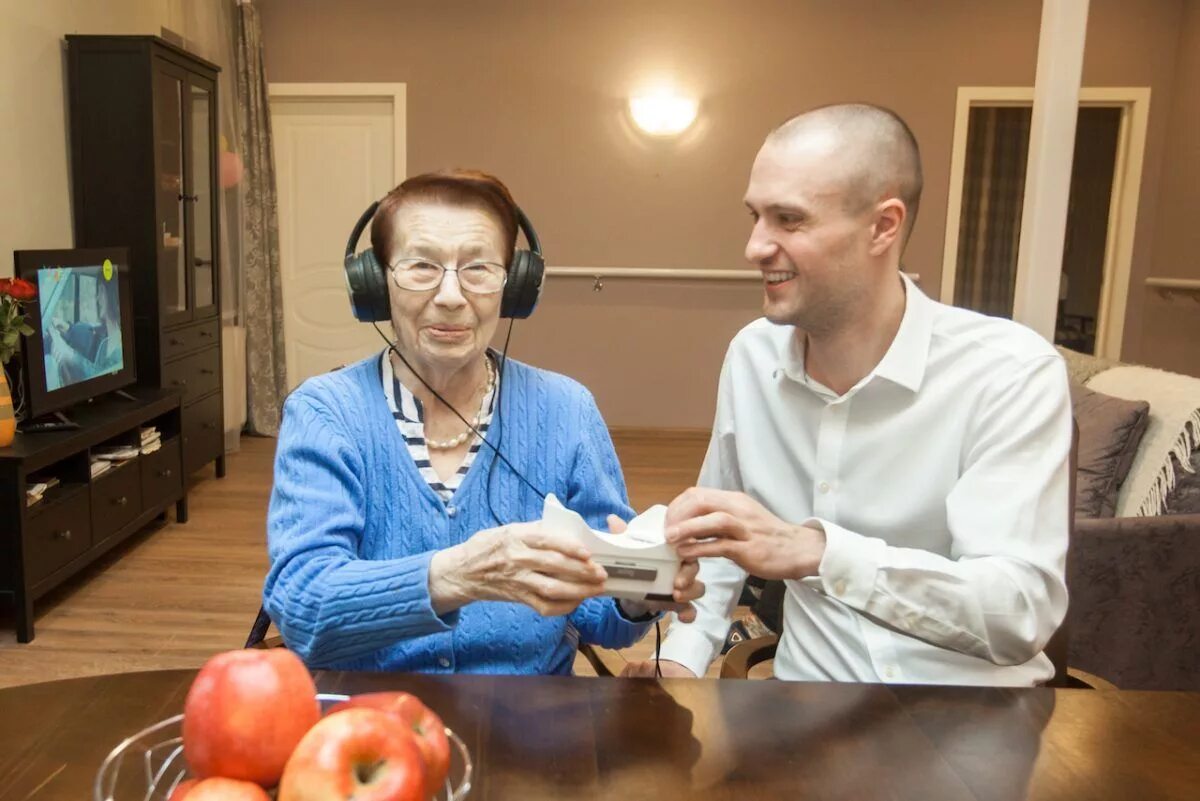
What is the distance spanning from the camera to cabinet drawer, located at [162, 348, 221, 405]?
13.7 feet

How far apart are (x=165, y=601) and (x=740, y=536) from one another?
264 cm

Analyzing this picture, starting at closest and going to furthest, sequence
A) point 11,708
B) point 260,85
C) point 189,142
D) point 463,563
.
Answer: point 11,708, point 463,563, point 189,142, point 260,85

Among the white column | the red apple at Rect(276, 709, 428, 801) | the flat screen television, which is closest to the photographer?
the red apple at Rect(276, 709, 428, 801)

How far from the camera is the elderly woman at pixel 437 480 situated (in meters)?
1.15

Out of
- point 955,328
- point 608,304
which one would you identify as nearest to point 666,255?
point 608,304

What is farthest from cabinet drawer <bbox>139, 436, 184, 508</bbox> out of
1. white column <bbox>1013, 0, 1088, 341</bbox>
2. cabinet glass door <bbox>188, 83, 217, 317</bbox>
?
white column <bbox>1013, 0, 1088, 341</bbox>

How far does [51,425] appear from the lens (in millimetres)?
3166

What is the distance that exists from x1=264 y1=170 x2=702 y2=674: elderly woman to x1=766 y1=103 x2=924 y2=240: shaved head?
452 mm

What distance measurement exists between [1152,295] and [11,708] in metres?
6.09

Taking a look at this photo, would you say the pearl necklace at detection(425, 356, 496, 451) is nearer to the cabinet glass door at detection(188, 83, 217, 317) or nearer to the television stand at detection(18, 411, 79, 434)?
the television stand at detection(18, 411, 79, 434)

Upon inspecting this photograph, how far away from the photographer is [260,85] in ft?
18.1

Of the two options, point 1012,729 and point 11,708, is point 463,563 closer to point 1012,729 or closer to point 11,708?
point 11,708

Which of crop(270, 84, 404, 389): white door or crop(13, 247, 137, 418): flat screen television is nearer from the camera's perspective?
crop(13, 247, 137, 418): flat screen television

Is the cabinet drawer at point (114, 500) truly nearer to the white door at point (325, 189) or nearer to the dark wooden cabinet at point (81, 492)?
the dark wooden cabinet at point (81, 492)
